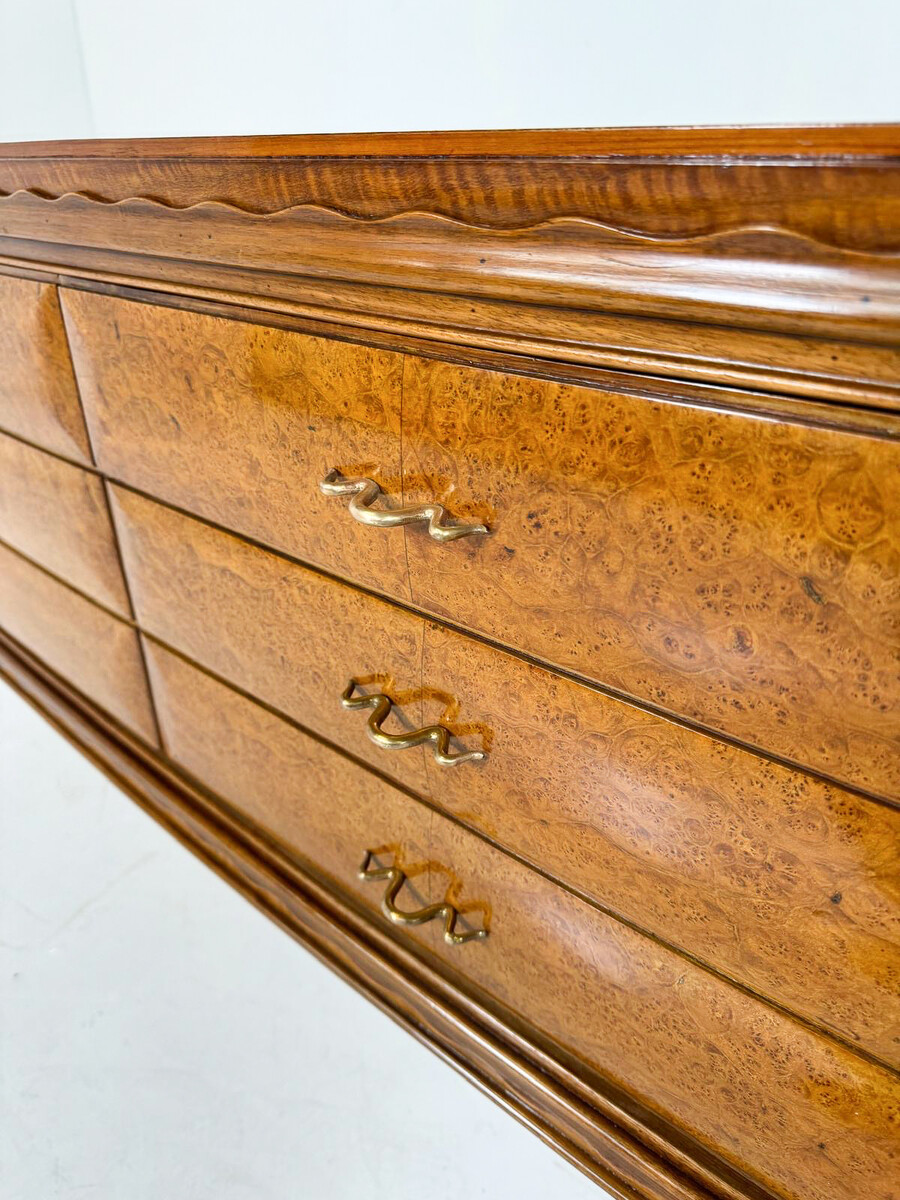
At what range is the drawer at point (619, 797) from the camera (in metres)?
0.49

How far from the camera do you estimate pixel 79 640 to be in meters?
1.18

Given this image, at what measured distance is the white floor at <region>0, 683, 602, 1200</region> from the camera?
0.78m

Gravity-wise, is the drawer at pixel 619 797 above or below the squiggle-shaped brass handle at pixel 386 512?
below

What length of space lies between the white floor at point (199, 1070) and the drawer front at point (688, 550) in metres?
0.53

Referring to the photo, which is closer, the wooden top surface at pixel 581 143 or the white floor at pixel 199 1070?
the wooden top surface at pixel 581 143

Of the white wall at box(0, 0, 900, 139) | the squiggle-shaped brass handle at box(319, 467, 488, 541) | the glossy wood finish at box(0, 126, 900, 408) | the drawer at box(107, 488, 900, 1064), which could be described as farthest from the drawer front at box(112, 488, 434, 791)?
the white wall at box(0, 0, 900, 139)

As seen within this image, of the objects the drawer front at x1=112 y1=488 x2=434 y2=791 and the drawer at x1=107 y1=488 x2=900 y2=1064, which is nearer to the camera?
the drawer at x1=107 y1=488 x2=900 y2=1064

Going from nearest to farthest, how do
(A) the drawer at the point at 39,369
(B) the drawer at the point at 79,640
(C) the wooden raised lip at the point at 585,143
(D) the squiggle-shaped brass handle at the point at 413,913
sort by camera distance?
(C) the wooden raised lip at the point at 585,143
(D) the squiggle-shaped brass handle at the point at 413,913
(A) the drawer at the point at 39,369
(B) the drawer at the point at 79,640

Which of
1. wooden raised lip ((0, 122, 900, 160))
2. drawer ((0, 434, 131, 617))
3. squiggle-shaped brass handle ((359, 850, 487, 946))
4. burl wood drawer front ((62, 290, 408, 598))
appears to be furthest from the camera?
drawer ((0, 434, 131, 617))

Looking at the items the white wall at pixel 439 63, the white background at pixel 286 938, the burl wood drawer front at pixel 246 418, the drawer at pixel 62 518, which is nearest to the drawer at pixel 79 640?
the drawer at pixel 62 518

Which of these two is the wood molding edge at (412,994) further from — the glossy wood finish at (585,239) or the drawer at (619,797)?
the glossy wood finish at (585,239)

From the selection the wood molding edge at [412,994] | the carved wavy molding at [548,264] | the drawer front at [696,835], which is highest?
the carved wavy molding at [548,264]

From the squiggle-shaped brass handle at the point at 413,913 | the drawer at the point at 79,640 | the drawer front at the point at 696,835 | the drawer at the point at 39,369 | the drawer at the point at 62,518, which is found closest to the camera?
the drawer front at the point at 696,835

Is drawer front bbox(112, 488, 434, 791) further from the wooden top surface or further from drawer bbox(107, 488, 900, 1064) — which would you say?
the wooden top surface
